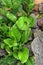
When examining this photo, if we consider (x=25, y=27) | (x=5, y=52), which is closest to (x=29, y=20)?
(x=25, y=27)

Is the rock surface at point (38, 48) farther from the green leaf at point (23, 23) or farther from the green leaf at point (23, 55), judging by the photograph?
the green leaf at point (23, 23)

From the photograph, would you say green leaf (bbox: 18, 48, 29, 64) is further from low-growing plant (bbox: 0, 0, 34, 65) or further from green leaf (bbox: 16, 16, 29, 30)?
green leaf (bbox: 16, 16, 29, 30)

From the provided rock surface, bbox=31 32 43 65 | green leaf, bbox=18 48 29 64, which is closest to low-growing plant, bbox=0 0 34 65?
green leaf, bbox=18 48 29 64

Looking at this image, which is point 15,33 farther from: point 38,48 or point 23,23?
point 38,48

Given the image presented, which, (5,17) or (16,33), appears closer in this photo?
(16,33)

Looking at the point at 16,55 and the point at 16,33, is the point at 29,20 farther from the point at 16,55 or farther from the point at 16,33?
the point at 16,55

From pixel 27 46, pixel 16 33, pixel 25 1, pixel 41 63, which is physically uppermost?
pixel 25 1

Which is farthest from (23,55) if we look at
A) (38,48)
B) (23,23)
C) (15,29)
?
(23,23)
